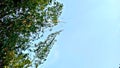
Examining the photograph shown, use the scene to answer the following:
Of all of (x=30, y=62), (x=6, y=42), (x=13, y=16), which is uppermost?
(x=13, y=16)

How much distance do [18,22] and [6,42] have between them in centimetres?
113

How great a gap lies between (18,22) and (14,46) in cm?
116

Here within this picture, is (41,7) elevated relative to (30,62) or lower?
elevated

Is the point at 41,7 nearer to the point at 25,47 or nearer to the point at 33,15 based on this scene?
the point at 33,15

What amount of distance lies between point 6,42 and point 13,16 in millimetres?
1345

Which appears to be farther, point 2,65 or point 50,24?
point 50,24

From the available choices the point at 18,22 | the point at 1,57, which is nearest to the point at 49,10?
the point at 18,22

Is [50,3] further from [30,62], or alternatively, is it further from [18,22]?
[30,62]

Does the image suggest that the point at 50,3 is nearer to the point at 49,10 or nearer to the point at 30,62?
the point at 49,10

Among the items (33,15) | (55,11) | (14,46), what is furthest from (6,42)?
(55,11)

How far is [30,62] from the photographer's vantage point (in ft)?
56.9

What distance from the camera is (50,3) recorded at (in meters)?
17.5

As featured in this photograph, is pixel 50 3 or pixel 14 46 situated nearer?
pixel 14 46

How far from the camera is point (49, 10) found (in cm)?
1742
